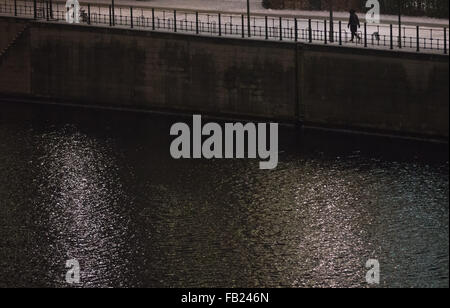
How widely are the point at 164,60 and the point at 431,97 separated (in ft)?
65.7

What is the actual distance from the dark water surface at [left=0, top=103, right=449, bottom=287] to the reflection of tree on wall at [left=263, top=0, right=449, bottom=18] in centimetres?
1284

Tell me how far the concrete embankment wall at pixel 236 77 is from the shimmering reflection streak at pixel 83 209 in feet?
29.7

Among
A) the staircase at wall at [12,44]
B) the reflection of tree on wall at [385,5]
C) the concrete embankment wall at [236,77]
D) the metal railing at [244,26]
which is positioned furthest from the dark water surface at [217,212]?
the reflection of tree on wall at [385,5]

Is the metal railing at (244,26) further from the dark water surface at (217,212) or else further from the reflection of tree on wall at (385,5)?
the dark water surface at (217,212)

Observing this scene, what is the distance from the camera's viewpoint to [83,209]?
108812 mm

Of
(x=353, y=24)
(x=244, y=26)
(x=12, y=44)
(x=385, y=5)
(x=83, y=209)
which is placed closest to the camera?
(x=83, y=209)

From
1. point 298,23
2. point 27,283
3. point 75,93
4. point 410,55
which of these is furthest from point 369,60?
point 27,283

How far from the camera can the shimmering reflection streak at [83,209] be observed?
100 m

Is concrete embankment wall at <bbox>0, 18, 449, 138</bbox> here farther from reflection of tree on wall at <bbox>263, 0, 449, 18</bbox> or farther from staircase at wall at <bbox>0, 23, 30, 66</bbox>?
reflection of tree on wall at <bbox>263, 0, 449, 18</bbox>

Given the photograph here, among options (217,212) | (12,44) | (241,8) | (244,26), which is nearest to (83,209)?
(217,212)

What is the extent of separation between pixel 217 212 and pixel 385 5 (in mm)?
29858

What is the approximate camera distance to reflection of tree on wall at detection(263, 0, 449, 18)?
5128 inches

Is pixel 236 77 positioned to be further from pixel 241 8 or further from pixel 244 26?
pixel 241 8
